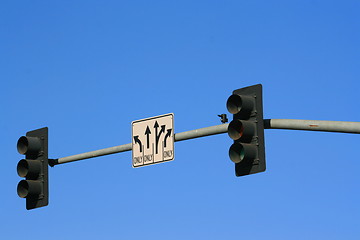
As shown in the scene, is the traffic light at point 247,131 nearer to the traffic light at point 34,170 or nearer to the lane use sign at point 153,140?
the lane use sign at point 153,140

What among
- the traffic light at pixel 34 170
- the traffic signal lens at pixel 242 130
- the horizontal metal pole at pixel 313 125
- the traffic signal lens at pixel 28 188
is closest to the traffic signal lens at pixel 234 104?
the traffic signal lens at pixel 242 130

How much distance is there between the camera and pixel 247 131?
39.3ft

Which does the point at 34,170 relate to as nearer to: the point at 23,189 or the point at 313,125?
the point at 23,189

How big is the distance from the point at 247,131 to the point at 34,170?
5.24m

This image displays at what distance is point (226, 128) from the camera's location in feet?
40.7

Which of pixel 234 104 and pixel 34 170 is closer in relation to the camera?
pixel 234 104

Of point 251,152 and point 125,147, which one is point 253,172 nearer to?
point 251,152

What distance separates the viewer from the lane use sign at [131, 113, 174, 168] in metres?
13.8

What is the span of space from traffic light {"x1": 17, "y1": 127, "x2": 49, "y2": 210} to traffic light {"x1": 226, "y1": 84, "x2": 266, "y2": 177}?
4.94m

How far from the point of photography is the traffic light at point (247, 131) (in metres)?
11.9

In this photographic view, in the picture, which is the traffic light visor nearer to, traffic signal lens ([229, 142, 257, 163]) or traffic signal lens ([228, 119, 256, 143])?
traffic signal lens ([228, 119, 256, 143])

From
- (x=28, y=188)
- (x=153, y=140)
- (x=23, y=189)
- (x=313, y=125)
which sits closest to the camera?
(x=313, y=125)

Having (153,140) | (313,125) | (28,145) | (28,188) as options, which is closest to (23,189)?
(28,188)

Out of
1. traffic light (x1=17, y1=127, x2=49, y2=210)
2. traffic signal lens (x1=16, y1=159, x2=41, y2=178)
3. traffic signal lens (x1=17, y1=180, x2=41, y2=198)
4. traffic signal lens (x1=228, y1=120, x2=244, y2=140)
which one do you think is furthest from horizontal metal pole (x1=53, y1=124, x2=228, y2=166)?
traffic signal lens (x1=17, y1=180, x2=41, y2=198)
